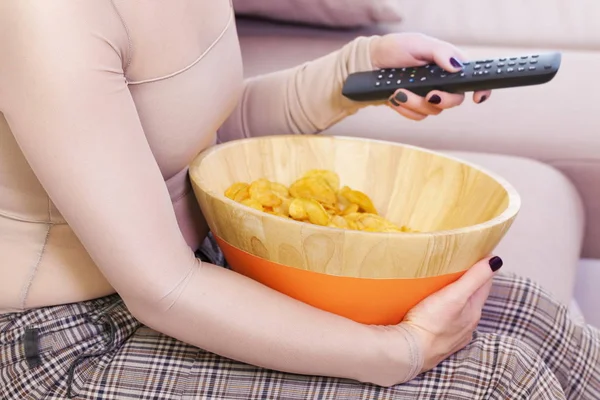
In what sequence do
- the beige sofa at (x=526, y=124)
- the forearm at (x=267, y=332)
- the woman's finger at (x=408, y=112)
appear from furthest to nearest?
the beige sofa at (x=526, y=124) → the woman's finger at (x=408, y=112) → the forearm at (x=267, y=332)

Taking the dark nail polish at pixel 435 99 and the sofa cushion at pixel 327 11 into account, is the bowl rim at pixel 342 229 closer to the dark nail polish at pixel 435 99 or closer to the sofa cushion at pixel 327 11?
the dark nail polish at pixel 435 99

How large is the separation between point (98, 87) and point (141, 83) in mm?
79

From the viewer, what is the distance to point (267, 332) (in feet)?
2.06

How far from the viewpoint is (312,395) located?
652 millimetres

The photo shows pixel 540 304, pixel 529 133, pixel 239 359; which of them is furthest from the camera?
pixel 529 133

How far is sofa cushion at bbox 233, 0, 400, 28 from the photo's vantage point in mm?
1423

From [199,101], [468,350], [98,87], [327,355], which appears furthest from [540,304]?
[98,87]

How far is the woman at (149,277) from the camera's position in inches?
21.2

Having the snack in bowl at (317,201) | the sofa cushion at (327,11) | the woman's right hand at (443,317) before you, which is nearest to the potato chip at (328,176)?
the snack in bowl at (317,201)

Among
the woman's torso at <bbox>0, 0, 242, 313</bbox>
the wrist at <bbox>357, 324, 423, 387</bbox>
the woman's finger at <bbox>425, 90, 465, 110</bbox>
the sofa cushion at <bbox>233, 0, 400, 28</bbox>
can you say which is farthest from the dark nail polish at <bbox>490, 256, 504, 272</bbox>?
the sofa cushion at <bbox>233, 0, 400, 28</bbox>

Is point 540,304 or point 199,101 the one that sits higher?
point 199,101

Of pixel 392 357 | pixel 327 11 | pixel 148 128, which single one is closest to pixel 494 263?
pixel 392 357

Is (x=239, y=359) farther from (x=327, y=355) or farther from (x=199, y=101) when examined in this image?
(x=199, y=101)

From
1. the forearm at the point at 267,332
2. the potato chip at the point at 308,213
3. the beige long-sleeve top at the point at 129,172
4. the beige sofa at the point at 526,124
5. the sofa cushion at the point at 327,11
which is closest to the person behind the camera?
the beige long-sleeve top at the point at 129,172
